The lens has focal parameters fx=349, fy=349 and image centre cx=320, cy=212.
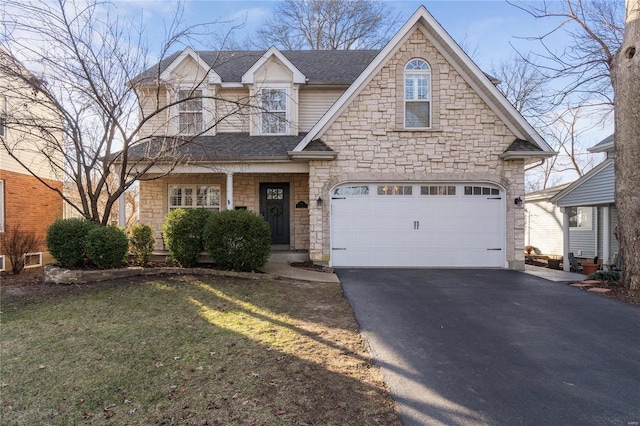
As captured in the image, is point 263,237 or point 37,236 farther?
point 37,236

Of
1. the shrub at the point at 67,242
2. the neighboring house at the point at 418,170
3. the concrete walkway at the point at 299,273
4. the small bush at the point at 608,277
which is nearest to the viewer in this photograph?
the shrub at the point at 67,242

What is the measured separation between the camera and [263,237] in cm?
873

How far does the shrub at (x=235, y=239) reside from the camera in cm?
848

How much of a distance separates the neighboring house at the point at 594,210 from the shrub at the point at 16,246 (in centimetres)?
1746

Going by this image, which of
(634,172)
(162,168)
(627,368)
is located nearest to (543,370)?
(627,368)

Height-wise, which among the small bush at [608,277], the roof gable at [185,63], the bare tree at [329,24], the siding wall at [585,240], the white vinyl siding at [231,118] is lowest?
the small bush at [608,277]

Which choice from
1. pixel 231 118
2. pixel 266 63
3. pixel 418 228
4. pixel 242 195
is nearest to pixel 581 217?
pixel 418 228

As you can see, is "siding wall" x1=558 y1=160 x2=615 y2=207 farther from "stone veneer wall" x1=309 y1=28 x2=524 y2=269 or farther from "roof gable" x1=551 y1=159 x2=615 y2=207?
"stone veneer wall" x1=309 y1=28 x2=524 y2=269

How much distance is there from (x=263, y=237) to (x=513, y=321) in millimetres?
5612

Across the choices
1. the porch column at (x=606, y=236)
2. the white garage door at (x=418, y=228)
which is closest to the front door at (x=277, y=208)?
the white garage door at (x=418, y=228)

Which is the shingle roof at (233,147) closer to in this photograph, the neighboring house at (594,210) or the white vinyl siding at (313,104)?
the white vinyl siding at (313,104)

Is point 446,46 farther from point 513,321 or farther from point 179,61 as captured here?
point 179,61

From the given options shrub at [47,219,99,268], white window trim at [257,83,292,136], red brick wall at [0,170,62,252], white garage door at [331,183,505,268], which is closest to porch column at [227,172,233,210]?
white window trim at [257,83,292,136]

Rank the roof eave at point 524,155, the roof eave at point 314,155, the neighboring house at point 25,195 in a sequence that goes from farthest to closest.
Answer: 1. the neighboring house at point 25,195
2. the roof eave at point 314,155
3. the roof eave at point 524,155
